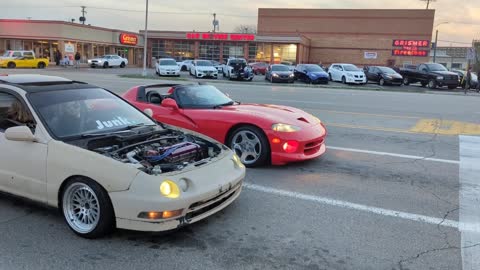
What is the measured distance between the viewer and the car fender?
387cm

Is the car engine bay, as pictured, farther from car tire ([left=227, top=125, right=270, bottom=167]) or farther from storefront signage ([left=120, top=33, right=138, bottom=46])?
storefront signage ([left=120, top=33, right=138, bottom=46])

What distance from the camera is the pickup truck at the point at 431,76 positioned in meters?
30.4

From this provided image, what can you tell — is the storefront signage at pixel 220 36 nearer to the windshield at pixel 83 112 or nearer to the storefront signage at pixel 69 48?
the storefront signage at pixel 69 48

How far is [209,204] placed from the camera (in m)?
4.20

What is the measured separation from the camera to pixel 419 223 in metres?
4.65

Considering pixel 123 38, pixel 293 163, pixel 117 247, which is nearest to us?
pixel 117 247

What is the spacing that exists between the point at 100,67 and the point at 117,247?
5153cm

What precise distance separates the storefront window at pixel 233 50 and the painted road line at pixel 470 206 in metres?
55.5

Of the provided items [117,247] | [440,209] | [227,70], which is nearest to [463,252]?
[440,209]

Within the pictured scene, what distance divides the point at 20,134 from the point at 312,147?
4.02 metres

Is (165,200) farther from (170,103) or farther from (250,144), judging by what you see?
(170,103)

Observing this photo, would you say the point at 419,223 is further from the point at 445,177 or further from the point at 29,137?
the point at 29,137

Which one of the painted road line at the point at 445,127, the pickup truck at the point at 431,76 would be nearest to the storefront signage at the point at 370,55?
the pickup truck at the point at 431,76

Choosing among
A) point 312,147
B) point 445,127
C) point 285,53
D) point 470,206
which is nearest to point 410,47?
point 285,53
